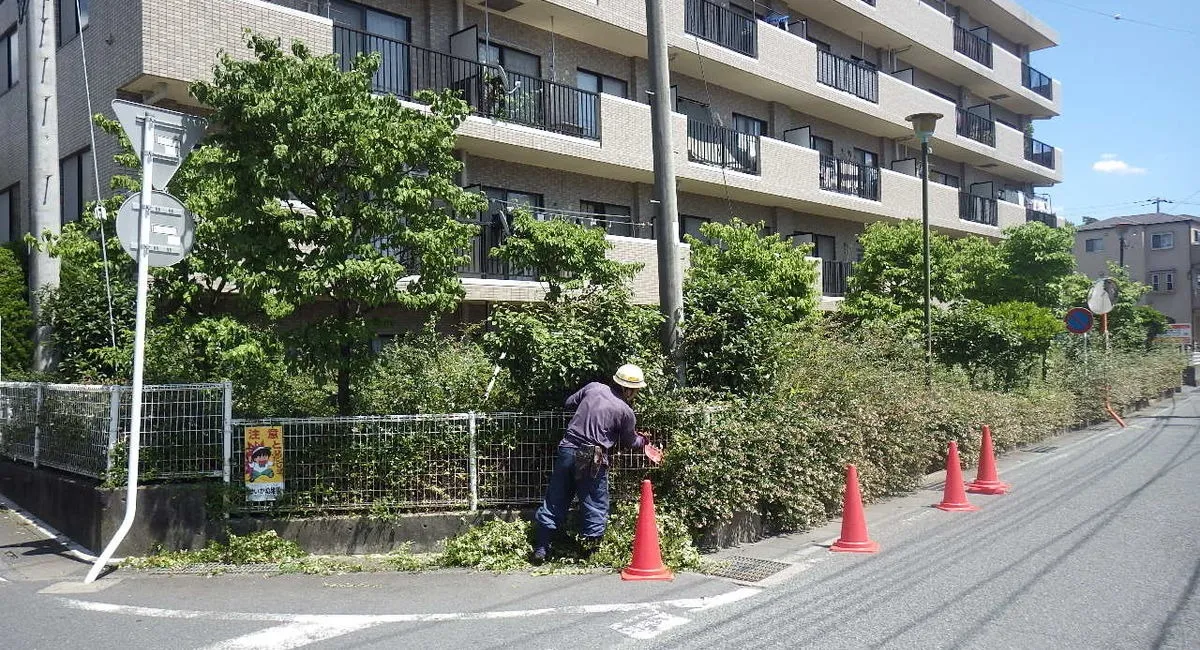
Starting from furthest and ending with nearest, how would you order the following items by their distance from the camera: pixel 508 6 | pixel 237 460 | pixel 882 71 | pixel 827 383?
pixel 882 71
pixel 508 6
pixel 827 383
pixel 237 460

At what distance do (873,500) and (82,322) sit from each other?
938 centimetres

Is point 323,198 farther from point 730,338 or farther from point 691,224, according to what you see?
point 691,224

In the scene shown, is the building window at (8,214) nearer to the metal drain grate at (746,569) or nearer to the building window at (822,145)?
the metal drain grate at (746,569)

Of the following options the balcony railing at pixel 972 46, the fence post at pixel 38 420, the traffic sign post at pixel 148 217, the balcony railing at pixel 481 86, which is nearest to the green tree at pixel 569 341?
the traffic sign post at pixel 148 217

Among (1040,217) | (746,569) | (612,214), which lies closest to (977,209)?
(1040,217)

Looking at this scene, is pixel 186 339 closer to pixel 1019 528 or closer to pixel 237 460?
pixel 237 460

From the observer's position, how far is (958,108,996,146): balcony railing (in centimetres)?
3000

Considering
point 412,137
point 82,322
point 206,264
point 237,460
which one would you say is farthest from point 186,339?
point 82,322

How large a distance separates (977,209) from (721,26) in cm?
1466

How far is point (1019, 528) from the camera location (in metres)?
8.52

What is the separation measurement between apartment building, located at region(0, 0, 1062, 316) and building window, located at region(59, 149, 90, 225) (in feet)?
0.13

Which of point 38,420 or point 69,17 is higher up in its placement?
point 69,17

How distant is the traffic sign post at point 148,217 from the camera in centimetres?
698

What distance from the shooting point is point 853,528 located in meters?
7.79
